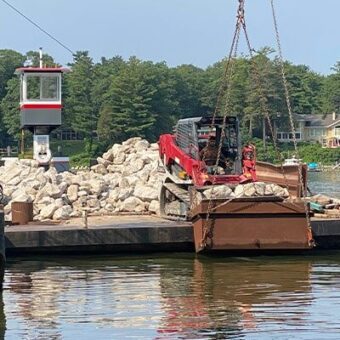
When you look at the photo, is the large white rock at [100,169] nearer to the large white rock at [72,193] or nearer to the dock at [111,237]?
the large white rock at [72,193]

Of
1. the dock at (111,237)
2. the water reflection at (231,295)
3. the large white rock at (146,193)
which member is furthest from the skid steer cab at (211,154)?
the water reflection at (231,295)

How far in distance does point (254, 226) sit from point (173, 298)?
4724mm

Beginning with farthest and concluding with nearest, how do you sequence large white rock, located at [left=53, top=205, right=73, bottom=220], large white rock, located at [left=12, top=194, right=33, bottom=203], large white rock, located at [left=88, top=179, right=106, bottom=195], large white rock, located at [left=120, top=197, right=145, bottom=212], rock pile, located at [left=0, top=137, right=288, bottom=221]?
1. large white rock, located at [left=88, top=179, right=106, bottom=195]
2. large white rock, located at [left=120, top=197, right=145, bottom=212]
3. large white rock, located at [left=12, top=194, right=33, bottom=203]
4. large white rock, located at [left=53, top=205, right=73, bottom=220]
5. rock pile, located at [left=0, top=137, right=288, bottom=221]

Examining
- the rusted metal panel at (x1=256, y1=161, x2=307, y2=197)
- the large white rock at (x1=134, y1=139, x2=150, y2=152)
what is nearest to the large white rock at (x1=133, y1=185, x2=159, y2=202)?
the rusted metal panel at (x1=256, y1=161, x2=307, y2=197)

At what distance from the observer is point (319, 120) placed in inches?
5310

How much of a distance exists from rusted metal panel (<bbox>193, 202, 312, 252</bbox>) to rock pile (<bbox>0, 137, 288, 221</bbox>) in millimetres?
1246

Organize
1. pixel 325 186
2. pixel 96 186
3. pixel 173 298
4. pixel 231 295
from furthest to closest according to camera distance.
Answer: pixel 325 186
pixel 96 186
pixel 231 295
pixel 173 298

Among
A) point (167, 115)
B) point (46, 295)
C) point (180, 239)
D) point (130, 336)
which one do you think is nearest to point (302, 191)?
point (180, 239)

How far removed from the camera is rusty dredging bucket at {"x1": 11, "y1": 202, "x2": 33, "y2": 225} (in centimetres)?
2339

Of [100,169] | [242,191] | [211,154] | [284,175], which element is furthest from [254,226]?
[100,169]

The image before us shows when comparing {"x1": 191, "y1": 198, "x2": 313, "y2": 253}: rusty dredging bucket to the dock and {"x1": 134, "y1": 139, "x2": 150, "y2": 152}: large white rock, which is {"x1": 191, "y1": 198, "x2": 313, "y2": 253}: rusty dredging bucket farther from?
{"x1": 134, "y1": 139, "x2": 150, "y2": 152}: large white rock

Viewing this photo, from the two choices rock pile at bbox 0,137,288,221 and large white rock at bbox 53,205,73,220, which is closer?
rock pile at bbox 0,137,288,221

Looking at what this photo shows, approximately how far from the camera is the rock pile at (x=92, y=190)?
24.5 meters

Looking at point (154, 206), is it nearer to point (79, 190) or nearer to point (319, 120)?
point (79, 190)
